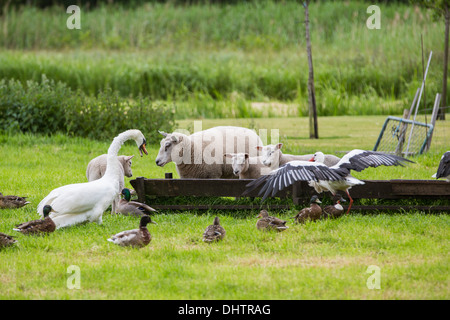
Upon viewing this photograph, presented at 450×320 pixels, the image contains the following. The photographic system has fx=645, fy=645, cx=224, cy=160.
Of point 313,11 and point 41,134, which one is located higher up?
point 313,11

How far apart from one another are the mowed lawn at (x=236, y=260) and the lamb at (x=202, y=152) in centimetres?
122

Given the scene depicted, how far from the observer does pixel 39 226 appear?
6.88 metres

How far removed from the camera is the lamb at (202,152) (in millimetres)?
8992

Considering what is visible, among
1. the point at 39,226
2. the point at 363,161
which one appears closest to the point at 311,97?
the point at 363,161

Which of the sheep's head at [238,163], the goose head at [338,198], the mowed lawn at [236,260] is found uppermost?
the sheep's head at [238,163]

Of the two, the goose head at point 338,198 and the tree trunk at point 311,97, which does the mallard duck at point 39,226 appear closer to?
the goose head at point 338,198

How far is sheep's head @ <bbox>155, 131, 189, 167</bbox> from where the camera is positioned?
28.9ft

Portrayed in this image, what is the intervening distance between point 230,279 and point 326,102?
14.7 m

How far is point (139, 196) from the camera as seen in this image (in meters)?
8.12

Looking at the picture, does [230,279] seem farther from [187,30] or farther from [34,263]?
[187,30]

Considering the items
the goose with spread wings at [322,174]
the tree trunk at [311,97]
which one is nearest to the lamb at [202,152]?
the goose with spread wings at [322,174]

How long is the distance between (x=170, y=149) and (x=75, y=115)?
596 cm

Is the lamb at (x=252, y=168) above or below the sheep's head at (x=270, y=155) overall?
below
